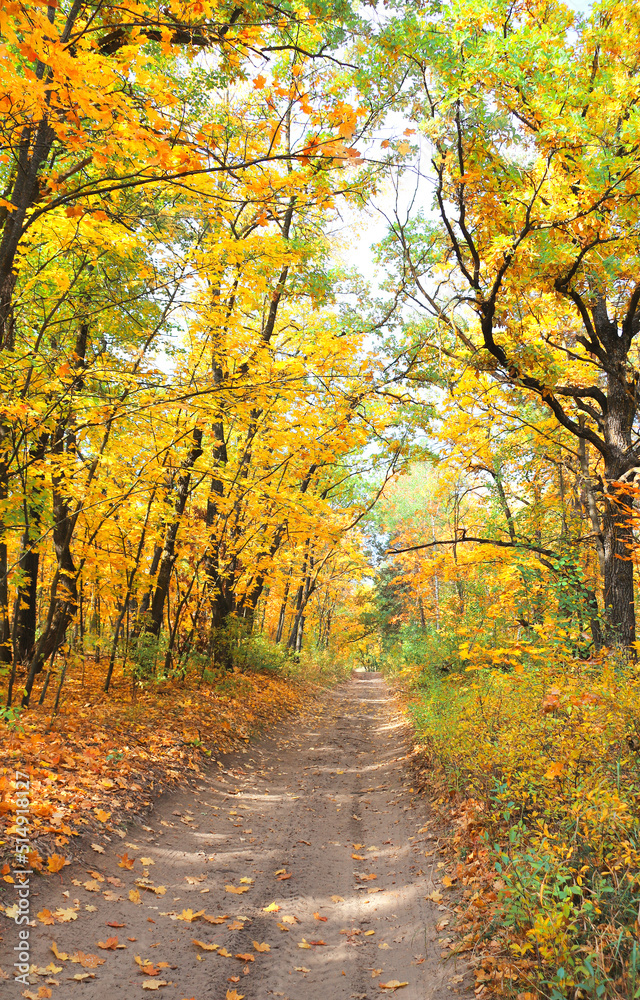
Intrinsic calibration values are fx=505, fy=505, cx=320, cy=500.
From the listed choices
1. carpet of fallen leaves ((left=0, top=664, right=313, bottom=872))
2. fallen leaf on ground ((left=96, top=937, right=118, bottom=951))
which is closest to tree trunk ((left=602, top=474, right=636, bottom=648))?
carpet of fallen leaves ((left=0, top=664, right=313, bottom=872))

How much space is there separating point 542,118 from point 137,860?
824cm

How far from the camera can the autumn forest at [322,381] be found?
3438 mm

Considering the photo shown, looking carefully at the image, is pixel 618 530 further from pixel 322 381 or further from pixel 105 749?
pixel 105 749

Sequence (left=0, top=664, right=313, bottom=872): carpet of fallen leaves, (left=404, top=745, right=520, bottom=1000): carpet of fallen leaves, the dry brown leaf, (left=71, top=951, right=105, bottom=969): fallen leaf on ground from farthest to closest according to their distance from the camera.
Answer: (left=0, top=664, right=313, bottom=872): carpet of fallen leaves, the dry brown leaf, (left=71, top=951, right=105, bottom=969): fallen leaf on ground, (left=404, top=745, right=520, bottom=1000): carpet of fallen leaves

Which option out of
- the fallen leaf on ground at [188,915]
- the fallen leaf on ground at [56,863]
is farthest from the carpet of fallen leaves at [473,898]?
the fallen leaf on ground at [56,863]

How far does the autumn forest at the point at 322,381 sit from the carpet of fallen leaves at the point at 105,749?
41mm

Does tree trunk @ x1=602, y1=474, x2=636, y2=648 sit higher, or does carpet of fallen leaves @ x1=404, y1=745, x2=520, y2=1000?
tree trunk @ x1=602, y1=474, x2=636, y2=648

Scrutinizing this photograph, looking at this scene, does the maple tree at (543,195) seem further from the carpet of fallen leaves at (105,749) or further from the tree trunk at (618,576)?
the carpet of fallen leaves at (105,749)

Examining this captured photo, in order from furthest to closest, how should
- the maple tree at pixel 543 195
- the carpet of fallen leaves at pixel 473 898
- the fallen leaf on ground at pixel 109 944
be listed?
the maple tree at pixel 543 195
the fallen leaf on ground at pixel 109 944
the carpet of fallen leaves at pixel 473 898

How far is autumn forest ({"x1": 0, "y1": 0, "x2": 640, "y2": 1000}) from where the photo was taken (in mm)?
3438

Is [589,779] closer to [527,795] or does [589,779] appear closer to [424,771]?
[527,795]

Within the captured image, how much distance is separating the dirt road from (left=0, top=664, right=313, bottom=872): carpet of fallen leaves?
0.27m

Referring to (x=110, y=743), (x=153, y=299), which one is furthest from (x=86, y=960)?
(x=153, y=299)

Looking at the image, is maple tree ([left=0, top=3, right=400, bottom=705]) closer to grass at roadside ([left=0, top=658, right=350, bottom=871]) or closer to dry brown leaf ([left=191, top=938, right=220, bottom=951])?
grass at roadside ([left=0, top=658, right=350, bottom=871])
